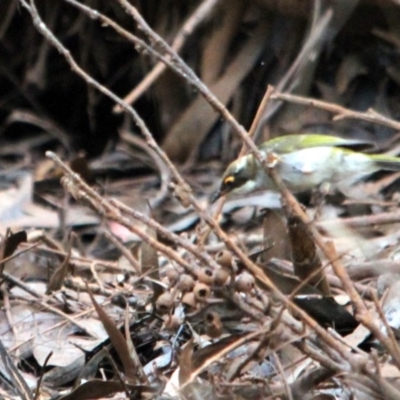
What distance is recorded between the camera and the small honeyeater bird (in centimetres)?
303

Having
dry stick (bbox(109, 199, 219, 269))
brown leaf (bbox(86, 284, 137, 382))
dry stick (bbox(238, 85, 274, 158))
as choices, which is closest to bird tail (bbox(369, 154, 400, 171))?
dry stick (bbox(238, 85, 274, 158))

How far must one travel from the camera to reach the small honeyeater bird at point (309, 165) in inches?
119

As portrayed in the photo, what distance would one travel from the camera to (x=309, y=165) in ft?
9.93

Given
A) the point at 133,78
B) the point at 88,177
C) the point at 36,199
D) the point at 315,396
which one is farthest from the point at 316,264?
the point at 133,78

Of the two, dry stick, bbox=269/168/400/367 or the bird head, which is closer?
dry stick, bbox=269/168/400/367

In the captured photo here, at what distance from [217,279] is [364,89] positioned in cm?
302

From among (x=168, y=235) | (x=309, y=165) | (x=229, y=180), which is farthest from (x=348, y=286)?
(x=229, y=180)

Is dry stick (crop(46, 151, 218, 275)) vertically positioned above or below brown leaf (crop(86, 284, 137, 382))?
above

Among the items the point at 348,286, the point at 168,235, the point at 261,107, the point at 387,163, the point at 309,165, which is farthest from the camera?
the point at 387,163

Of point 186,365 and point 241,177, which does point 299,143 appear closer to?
point 241,177

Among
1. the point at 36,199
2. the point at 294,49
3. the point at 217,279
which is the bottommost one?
the point at 36,199

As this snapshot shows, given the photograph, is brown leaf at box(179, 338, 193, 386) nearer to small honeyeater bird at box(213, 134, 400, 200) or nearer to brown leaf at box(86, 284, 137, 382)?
brown leaf at box(86, 284, 137, 382)

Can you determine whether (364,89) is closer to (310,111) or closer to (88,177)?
(310,111)

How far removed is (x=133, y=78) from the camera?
4770 mm
